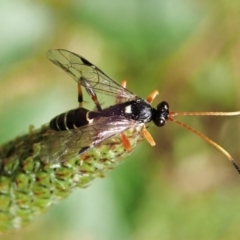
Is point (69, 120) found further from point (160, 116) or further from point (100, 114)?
point (160, 116)

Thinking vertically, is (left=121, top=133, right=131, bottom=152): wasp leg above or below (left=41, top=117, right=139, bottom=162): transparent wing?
below

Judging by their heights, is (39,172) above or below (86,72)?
below

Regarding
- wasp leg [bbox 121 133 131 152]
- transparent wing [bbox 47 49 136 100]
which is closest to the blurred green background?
transparent wing [bbox 47 49 136 100]

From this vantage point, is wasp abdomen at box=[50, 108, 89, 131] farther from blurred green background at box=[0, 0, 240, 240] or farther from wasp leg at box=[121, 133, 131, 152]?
blurred green background at box=[0, 0, 240, 240]

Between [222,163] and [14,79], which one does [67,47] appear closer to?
[14,79]

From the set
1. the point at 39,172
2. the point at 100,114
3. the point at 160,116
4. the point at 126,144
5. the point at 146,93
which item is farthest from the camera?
the point at 146,93

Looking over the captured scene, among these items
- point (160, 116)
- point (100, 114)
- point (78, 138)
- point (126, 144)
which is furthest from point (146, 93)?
point (126, 144)

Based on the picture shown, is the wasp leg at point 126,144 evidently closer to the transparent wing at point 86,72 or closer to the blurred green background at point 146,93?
the transparent wing at point 86,72
